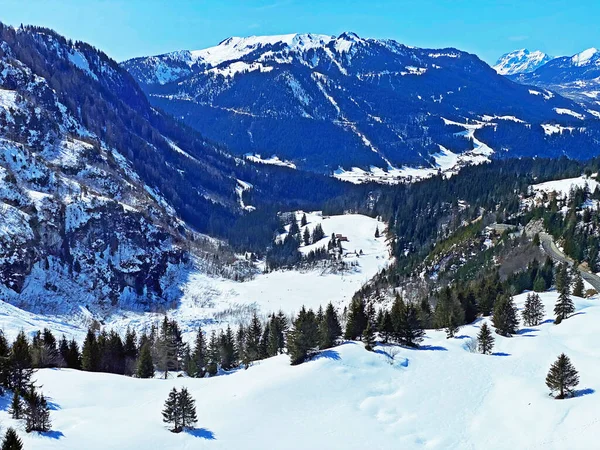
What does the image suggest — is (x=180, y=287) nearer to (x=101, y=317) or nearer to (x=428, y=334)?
(x=101, y=317)

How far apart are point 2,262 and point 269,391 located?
11487 centimetres

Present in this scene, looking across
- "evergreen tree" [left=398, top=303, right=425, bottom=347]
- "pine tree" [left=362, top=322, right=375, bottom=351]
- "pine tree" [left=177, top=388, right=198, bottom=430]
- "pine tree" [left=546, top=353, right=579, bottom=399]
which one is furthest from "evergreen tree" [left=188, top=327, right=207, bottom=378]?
"pine tree" [left=546, top=353, right=579, bottom=399]

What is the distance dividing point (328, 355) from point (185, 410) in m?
25.7

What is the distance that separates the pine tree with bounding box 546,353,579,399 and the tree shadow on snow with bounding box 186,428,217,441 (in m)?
41.0

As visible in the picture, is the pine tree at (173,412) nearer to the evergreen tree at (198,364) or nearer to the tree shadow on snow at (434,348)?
the evergreen tree at (198,364)

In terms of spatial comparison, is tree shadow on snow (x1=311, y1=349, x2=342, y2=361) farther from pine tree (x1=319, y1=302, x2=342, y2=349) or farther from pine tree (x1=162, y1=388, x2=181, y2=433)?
pine tree (x1=162, y1=388, x2=181, y2=433)

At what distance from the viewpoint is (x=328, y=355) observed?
7519 cm

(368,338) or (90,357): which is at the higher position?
(368,338)

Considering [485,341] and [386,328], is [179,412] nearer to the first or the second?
[386,328]

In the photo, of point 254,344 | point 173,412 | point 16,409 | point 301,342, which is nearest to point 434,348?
point 301,342

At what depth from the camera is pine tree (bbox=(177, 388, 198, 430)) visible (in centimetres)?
5531

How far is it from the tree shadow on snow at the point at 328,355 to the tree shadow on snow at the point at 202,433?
2202 centimetres

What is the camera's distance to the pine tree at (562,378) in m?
61.6

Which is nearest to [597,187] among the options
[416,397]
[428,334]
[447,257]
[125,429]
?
[447,257]
